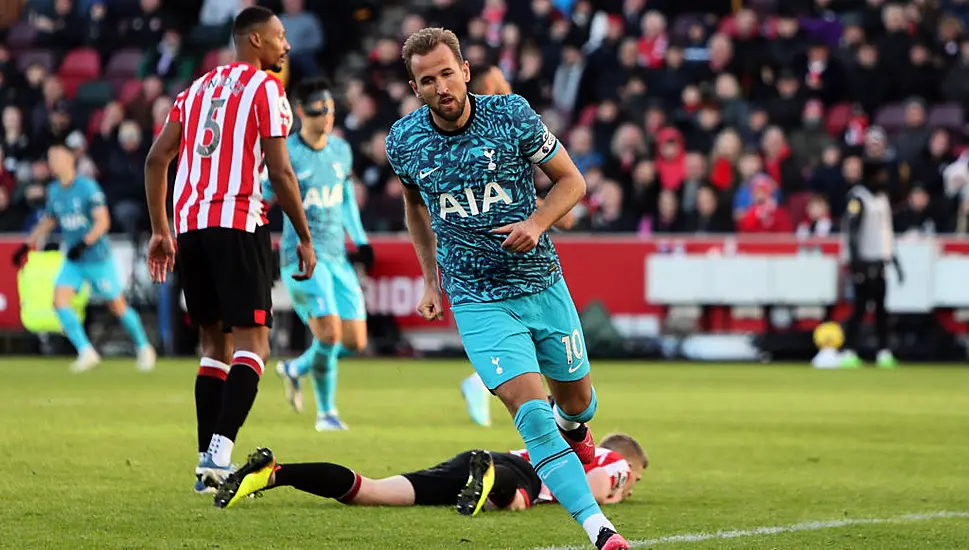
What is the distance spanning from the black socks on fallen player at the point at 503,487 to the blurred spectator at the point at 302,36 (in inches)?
766

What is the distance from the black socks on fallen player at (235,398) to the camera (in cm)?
826

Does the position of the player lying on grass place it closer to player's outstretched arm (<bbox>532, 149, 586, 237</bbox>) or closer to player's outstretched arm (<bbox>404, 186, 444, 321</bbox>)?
player's outstretched arm (<bbox>404, 186, 444, 321</bbox>)

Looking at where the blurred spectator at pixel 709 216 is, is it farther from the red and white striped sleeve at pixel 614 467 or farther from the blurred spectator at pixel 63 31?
the red and white striped sleeve at pixel 614 467

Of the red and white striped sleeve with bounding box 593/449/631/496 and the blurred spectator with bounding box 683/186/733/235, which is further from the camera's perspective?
the blurred spectator with bounding box 683/186/733/235

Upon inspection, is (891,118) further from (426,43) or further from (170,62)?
(426,43)

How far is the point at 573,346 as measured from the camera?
266 inches

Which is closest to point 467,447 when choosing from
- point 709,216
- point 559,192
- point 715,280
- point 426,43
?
point 559,192

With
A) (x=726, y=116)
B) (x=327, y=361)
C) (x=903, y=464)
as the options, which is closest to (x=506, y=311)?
(x=903, y=464)

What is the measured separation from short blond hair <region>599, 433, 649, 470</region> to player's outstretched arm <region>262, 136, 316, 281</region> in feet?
5.39

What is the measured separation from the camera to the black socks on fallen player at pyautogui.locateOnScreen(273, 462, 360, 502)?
7445mm

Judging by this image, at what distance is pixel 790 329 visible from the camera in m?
21.9

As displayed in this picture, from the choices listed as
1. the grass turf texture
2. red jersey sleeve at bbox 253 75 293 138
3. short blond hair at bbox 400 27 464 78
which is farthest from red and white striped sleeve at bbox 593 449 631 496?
short blond hair at bbox 400 27 464 78

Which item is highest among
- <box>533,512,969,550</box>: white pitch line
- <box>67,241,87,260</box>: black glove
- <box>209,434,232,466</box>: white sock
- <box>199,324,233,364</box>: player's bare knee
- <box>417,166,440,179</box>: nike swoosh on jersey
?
<box>417,166,440,179</box>: nike swoosh on jersey

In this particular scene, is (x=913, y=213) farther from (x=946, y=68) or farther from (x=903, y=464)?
(x=903, y=464)
